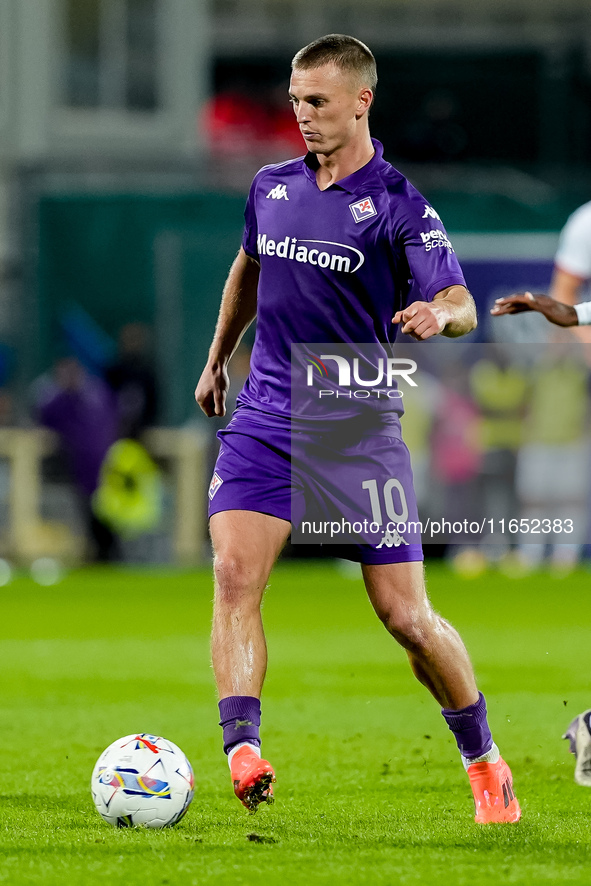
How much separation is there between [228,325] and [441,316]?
49.6 inches

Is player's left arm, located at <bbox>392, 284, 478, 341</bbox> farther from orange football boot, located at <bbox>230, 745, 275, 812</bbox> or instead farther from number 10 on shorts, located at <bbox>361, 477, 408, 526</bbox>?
orange football boot, located at <bbox>230, 745, 275, 812</bbox>

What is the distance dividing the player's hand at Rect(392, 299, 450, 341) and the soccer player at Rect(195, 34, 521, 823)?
0.83 feet

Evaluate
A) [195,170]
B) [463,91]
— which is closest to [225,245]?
[195,170]

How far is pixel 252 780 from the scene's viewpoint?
5176 millimetres

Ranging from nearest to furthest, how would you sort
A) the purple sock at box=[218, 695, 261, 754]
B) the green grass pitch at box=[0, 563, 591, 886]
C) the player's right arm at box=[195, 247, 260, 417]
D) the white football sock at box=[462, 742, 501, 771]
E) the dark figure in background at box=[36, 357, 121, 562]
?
1. the green grass pitch at box=[0, 563, 591, 886]
2. the purple sock at box=[218, 695, 261, 754]
3. the white football sock at box=[462, 742, 501, 771]
4. the player's right arm at box=[195, 247, 260, 417]
5. the dark figure in background at box=[36, 357, 121, 562]

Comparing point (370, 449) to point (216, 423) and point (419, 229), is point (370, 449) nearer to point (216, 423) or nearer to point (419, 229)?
point (419, 229)

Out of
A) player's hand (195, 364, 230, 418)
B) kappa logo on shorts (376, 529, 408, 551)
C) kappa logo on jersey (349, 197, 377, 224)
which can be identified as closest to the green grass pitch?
kappa logo on shorts (376, 529, 408, 551)

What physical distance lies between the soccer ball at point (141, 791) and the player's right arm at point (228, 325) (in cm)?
134

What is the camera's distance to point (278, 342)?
5812mm

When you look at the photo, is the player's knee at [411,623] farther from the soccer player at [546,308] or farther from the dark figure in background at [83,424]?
the dark figure in background at [83,424]

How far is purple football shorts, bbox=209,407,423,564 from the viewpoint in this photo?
5.66 metres

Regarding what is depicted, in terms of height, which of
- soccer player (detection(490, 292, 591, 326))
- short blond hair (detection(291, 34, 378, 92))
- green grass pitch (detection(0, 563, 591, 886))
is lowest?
green grass pitch (detection(0, 563, 591, 886))

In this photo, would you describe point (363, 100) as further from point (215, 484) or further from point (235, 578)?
point (235, 578)

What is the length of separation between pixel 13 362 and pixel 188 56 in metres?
7.39
